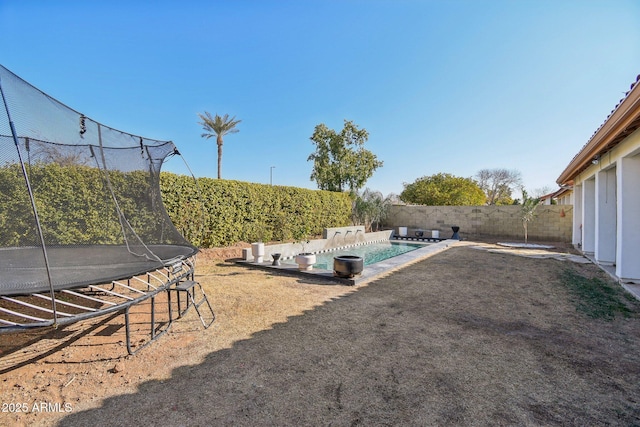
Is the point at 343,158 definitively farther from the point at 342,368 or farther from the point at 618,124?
the point at 342,368

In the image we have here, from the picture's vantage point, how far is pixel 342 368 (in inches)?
107

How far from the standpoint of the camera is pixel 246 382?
2.46 meters

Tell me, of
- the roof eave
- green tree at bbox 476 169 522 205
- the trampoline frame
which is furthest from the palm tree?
green tree at bbox 476 169 522 205

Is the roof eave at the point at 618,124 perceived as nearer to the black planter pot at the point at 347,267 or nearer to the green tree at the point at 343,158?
the black planter pot at the point at 347,267

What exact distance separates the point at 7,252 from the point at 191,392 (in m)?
3.84

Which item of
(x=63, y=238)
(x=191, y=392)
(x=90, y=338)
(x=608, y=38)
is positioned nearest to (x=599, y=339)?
(x=191, y=392)

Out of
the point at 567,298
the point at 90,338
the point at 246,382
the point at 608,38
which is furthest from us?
the point at 608,38

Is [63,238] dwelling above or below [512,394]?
above

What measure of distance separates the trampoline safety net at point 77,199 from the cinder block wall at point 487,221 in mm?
14819

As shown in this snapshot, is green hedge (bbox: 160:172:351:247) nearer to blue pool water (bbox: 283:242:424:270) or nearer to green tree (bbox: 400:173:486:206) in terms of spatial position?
blue pool water (bbox: 283:242:424:270)

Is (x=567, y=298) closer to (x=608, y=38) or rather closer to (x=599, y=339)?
(x=599, y=339)

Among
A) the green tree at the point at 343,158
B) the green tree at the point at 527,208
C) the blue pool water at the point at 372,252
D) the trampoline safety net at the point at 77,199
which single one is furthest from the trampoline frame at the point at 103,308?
the green tree at the point at 343,158

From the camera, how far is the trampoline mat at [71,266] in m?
2.69

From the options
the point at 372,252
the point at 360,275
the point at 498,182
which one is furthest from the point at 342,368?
the point at 498,182
